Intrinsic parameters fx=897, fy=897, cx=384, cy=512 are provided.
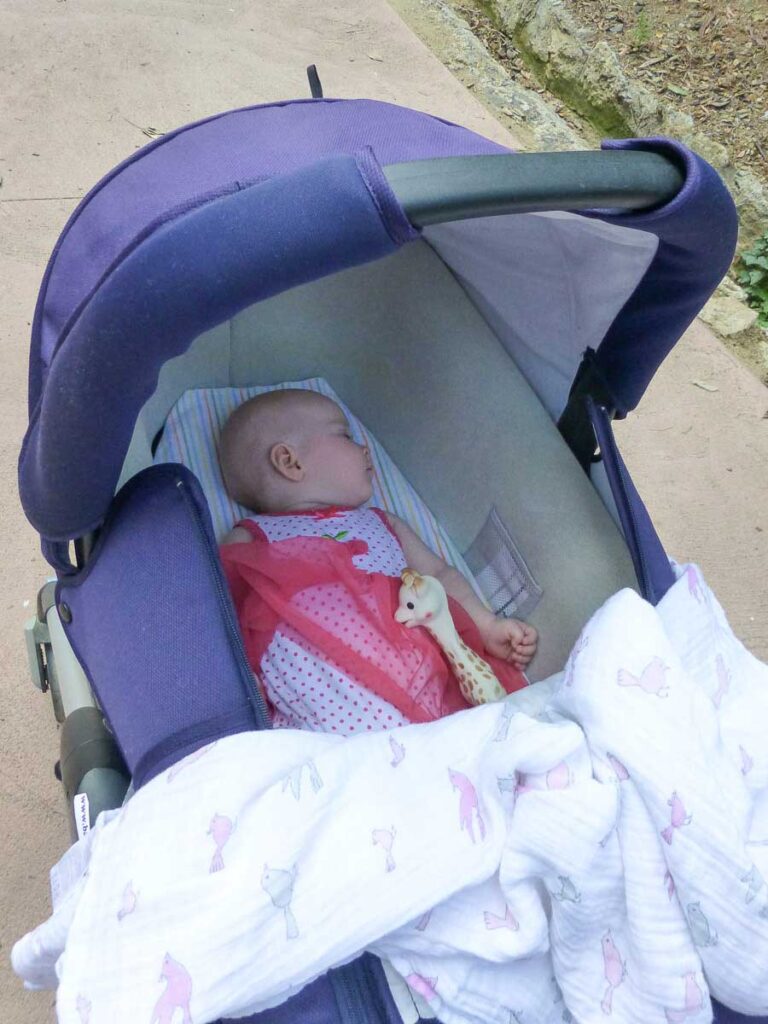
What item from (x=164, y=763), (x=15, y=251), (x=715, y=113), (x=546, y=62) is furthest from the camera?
(x=546, y=62)

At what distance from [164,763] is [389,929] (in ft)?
0.94

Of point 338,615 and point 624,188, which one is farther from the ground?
point 624,188

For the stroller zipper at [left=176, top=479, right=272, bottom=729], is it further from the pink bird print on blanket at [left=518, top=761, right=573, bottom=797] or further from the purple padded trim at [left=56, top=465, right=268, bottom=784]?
the pink bird print on blanket at [left=518, top=761, right=573, bottom=797]

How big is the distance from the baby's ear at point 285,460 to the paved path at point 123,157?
46cm

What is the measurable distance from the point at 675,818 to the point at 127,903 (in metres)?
0.52

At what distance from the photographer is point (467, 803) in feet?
2.99

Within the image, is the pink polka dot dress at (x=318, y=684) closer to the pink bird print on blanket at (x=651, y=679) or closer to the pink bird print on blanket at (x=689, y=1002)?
the pink bird print on blanket at (x=651, y=679)

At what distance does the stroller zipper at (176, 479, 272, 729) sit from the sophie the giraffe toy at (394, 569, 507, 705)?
37 centimetres

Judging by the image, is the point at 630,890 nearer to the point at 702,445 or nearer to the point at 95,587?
the point at 95,587

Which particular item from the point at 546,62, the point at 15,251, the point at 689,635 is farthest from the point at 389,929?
the point at 546,62

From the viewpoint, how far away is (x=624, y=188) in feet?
2.65

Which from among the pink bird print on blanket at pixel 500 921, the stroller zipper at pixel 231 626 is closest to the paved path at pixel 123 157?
the stroller zipper at pixel 231 626

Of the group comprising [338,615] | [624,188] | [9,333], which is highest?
[624,188]

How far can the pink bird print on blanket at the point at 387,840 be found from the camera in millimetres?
842
